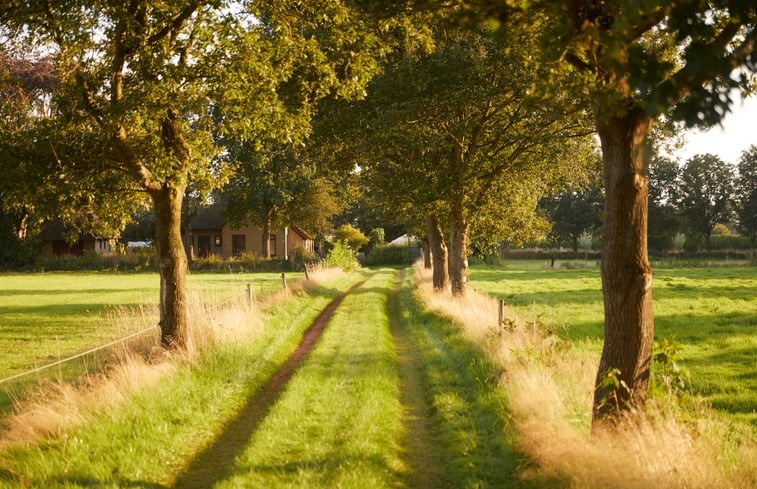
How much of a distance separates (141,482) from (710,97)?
6.92 metres

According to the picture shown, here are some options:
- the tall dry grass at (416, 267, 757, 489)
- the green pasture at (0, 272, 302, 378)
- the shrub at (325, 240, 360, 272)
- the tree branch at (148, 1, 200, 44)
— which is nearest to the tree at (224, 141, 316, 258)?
the shrub at (325, 240, 360, 272)

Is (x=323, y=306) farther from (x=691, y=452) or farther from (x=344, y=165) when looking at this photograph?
(x=691, y=452)

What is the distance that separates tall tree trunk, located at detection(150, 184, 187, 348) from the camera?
12328mm

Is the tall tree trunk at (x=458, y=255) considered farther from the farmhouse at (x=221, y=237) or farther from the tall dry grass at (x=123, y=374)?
the farmhouse at (x=221, y=237)

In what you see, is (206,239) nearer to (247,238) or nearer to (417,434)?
(247,238)

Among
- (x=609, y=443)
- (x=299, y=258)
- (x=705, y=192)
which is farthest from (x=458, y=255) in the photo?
(x=705, y=192)

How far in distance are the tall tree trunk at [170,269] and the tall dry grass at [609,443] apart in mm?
6778

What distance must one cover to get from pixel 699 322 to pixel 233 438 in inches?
682

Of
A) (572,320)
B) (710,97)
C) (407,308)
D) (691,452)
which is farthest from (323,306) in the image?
(710,97)

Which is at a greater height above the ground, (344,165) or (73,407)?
(344,165)

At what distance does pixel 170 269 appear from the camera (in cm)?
1240

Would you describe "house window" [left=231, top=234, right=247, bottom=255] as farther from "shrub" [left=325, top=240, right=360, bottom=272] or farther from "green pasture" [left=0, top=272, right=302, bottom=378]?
"green pasture" [left=0, top=272, right=302, bottom=378]

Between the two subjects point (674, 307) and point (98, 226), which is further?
point (674, 307)

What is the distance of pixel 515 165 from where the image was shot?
68.7 ft
